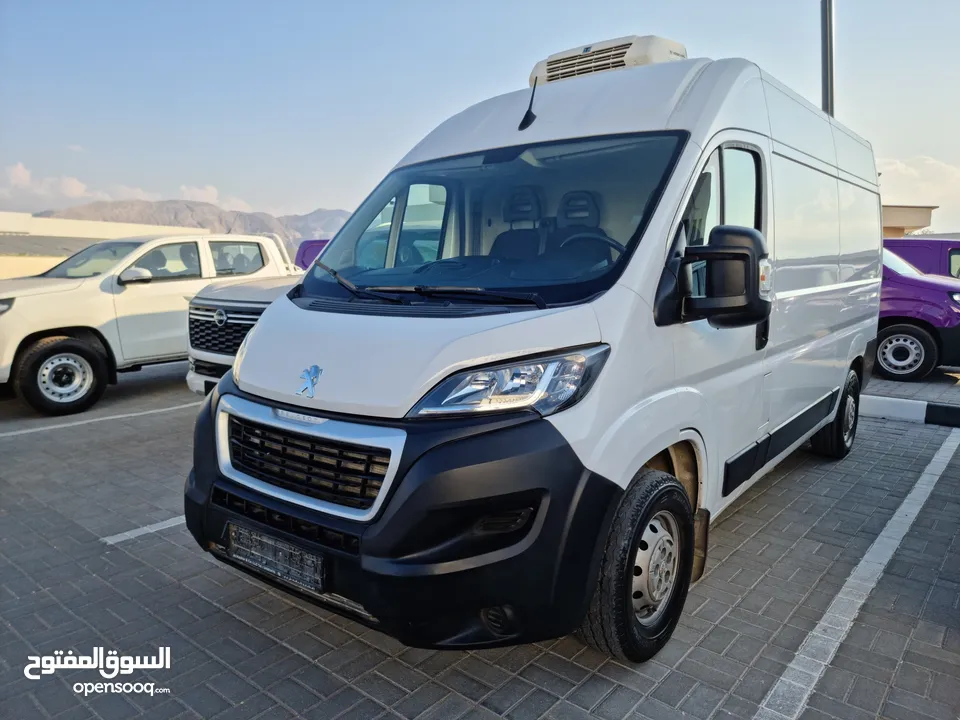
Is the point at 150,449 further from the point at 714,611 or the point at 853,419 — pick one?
the point at 853,419

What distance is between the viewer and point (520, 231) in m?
3.27

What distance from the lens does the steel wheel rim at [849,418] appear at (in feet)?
19.0

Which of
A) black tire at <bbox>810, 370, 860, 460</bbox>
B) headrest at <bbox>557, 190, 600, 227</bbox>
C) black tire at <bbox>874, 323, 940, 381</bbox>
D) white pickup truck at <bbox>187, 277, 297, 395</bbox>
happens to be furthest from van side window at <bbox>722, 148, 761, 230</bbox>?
black tire at <bbox>874, 323, 940, 381</bbox>

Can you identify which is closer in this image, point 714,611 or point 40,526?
point 714,611

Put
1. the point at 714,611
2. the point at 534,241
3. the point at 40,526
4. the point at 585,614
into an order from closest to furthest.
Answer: the point at 585,614 < the point at 534,241 < the point at 714,611 < the point at 40,526

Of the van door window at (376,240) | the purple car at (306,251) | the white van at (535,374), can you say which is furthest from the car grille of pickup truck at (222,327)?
the purple car at (306,251)

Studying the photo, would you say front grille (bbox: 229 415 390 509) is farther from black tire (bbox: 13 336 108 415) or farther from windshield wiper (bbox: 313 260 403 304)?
black tire (bbox: 13 336 108 415)

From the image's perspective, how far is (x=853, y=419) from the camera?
19.9ft

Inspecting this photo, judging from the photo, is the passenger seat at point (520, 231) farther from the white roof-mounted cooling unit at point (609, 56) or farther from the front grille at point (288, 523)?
the front grille at point (288, 523)

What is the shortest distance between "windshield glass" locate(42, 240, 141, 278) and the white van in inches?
232

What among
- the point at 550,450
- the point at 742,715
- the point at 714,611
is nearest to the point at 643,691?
the point at 742,715

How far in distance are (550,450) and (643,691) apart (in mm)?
1127

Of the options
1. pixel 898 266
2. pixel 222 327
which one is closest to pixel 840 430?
pixel 898 266

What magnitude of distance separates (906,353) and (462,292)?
905cm
